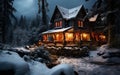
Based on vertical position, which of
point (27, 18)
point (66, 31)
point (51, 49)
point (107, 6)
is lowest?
point (51, 49)

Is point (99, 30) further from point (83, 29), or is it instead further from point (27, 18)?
point (27, 18)

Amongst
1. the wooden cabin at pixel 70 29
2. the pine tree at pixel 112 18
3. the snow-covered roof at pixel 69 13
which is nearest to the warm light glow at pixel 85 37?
the wooden cabin at pixel 70 29

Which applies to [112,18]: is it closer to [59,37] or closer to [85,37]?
[85,37]

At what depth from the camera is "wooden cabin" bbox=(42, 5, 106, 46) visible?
3391 cm

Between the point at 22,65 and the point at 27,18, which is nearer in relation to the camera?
the point at 22,65

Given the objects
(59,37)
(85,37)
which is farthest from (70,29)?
(85,37)

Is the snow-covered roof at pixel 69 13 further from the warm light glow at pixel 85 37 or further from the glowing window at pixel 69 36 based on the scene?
the warm light glow at pixel 85 37

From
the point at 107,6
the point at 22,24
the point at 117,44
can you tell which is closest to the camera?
the point at 117,44

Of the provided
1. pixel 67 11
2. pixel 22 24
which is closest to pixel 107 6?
pixel 67 11

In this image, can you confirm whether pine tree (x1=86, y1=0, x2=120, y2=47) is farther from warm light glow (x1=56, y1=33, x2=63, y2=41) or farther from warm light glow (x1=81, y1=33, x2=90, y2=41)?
warm light glow (x1=56, y1=33, x2=63, y2=41)

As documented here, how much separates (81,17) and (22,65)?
32.4 meters

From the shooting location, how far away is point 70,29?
33531 mm

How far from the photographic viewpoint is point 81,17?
119ft

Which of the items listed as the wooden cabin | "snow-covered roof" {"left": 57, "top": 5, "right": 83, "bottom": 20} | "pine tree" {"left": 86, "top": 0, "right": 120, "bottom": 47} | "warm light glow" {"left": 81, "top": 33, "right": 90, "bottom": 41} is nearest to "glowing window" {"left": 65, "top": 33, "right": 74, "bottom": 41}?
the wooden cabin
